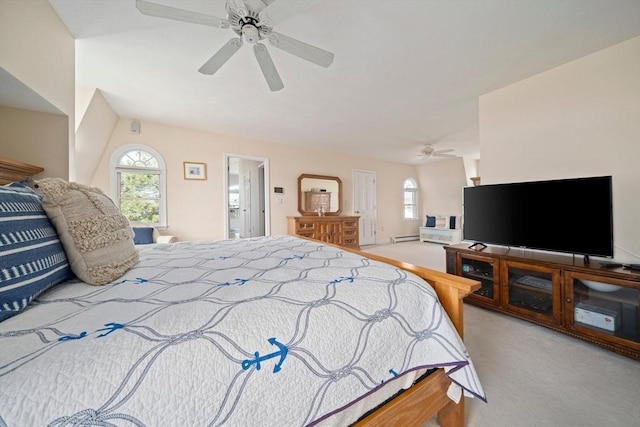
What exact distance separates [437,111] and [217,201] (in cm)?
389

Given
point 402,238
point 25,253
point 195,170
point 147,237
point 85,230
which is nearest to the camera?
point 25,253

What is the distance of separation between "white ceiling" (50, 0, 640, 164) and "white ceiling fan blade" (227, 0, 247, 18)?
1.23 ft

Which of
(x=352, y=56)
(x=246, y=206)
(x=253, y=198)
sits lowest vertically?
(x=246, y=206)

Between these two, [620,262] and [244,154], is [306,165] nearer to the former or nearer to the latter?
[244,154]

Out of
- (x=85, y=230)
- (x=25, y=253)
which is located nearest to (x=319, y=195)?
(x=85, y=230)

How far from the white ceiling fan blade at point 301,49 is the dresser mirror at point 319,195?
10.8ft

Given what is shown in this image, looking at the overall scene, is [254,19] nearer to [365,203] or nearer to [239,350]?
[239,350]

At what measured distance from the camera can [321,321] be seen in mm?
695

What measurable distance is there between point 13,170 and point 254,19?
1748mm

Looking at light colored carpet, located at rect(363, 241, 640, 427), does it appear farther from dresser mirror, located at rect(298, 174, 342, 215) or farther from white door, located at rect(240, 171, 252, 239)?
white door, located at rect(240, 171, 252, 239)

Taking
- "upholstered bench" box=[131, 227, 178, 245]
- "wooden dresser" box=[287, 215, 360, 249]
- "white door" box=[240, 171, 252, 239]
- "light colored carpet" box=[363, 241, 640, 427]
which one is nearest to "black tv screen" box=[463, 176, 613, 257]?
"light colored carpet" box=[363, 241, 640, 427]

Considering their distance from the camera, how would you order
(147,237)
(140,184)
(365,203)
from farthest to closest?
(365,203), (140,184), (147,237)

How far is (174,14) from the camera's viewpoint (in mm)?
1299

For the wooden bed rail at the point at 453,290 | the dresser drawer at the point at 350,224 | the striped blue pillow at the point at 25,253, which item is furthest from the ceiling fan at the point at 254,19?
the dresser drawer at the point at 350,224
